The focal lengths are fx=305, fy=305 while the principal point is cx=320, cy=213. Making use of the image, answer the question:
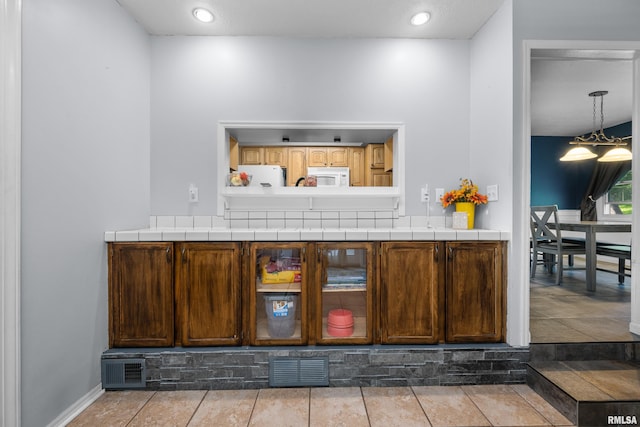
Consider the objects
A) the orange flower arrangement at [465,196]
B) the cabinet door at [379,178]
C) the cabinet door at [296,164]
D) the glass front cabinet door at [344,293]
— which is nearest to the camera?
the glass front cabinet door at [344,293]

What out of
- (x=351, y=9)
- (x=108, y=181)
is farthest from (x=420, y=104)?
(x=108, y=181)

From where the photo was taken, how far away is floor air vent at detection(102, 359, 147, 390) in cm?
189

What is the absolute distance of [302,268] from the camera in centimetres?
199

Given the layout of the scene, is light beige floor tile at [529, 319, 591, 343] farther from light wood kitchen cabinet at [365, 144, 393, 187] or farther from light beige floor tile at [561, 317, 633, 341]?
light wood kitchen cabinet at [365, 144, 393, 187]

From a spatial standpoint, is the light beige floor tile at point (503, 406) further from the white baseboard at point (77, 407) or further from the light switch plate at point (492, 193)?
the white baseboard at point (77, 407)

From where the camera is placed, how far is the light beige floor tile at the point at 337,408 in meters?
1.63

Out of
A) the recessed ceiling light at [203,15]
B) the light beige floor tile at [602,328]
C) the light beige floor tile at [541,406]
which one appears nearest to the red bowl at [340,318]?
the light beige floor tile at [541,406]

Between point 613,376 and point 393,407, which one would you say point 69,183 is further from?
point 613,376

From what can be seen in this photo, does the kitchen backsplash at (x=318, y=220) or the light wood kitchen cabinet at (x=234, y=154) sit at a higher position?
the light wood kitchen cabinet at (x=234, y=154)

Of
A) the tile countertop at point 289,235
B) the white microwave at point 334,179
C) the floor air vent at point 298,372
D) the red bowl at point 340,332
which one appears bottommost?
the floor air vent at point 298,372

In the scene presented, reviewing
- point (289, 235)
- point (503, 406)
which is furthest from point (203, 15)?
point (503, 406)

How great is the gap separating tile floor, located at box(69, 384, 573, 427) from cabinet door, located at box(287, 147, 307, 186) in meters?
2.14

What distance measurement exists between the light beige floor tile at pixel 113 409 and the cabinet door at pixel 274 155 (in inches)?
78.8

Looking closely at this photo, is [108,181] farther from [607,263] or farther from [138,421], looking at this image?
[607,263]
